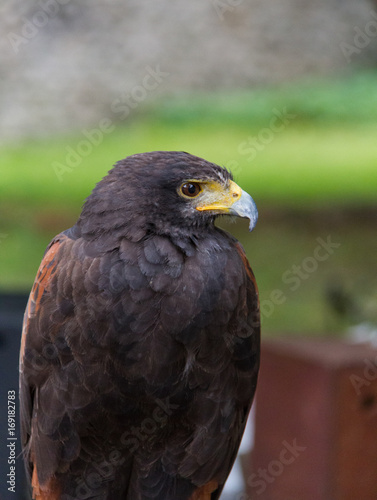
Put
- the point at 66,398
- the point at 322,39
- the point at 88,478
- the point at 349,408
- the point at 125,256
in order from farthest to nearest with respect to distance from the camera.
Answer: the point at 322,39
the point at 349,408
the point at 88,478
the point at 66,398
the point at 125,256

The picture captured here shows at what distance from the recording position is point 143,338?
6.48ft

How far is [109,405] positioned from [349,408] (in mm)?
1287

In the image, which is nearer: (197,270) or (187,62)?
(197,270)

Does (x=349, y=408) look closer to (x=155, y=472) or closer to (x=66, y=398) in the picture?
(x=155, y=472)

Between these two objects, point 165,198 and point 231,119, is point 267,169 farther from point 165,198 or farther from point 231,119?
point 165,198

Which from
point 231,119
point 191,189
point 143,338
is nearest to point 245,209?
point 191,189

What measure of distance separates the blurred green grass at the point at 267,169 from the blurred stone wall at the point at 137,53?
416 mm

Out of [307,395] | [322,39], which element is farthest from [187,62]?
[307,395]

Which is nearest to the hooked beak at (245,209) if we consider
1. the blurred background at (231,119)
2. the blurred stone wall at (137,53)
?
the blurred background at (231,119)

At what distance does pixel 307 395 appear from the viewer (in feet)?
10.1

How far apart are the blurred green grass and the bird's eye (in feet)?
10.4

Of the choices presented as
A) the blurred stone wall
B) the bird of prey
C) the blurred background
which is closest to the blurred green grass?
the blurred background

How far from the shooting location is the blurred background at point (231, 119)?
5508 millimetres

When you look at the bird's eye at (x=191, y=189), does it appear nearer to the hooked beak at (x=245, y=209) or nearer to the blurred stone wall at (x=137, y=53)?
the hooked beak at (x=245, y=209)
